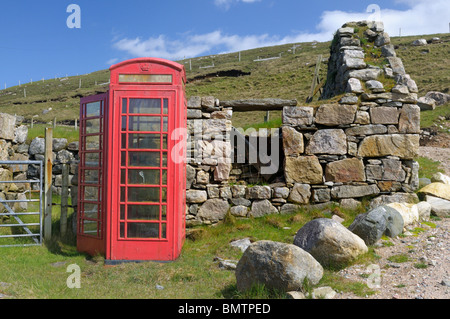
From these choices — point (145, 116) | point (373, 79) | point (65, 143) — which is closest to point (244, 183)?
point (145, 116)

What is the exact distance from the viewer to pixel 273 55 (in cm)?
4938

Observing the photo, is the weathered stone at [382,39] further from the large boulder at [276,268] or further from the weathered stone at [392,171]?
the large boulder at [276,268]

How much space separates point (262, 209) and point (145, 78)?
3.42 m

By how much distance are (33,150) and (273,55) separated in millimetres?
43043

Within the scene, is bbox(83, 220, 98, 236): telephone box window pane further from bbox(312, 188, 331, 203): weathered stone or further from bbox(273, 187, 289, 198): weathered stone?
bbox(312, 188, 331, 203): weathered stone

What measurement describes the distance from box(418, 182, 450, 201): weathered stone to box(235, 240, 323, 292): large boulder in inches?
186

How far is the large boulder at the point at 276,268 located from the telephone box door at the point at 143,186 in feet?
6.02

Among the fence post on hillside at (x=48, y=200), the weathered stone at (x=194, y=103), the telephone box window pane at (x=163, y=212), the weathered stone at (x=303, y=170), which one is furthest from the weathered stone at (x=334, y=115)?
the fence post on hillside at (x=48, y=200)

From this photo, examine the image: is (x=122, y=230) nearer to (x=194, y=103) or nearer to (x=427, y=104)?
(x=194, y=103)

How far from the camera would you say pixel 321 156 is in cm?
720

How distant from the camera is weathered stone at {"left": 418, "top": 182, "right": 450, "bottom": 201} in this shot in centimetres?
748

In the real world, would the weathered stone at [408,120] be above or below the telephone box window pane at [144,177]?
above

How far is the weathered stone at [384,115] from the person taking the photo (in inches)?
282

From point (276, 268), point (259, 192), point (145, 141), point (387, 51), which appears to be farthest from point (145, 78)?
point (387, 51)
